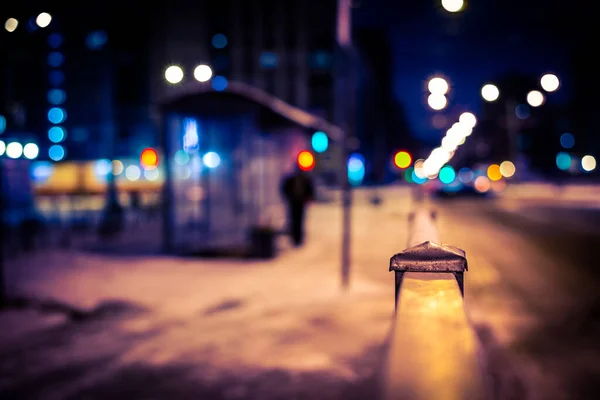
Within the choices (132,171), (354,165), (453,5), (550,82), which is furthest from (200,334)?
(132,171)

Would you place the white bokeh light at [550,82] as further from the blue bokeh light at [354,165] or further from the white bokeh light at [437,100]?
the blue bokeh light at [354,165]

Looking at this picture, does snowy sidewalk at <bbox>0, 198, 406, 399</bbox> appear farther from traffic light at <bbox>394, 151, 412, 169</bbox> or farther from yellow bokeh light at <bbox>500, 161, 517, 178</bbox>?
yellow bokeh light at <bbox>500, 161, 517, 178</bbox>

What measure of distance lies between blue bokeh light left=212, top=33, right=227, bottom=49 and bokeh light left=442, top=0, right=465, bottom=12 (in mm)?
59418

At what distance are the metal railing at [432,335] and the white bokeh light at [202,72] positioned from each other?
780cm

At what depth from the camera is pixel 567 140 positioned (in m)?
88.2

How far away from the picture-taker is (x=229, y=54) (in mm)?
64062

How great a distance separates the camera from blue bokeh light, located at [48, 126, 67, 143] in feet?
279

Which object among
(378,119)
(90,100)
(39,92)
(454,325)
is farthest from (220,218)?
(378,119)

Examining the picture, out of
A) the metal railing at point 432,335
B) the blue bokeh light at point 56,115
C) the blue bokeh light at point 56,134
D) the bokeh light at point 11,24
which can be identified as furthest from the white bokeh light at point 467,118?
the blue bokeh light at point 56,115

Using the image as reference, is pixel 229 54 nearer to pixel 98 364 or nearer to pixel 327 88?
pixel 327 88

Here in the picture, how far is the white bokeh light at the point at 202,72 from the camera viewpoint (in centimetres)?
973

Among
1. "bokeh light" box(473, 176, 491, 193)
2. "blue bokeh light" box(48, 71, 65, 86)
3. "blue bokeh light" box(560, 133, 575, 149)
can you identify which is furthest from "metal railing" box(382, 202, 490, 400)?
"blue bokeh light" box(560, 133, 575, 149)

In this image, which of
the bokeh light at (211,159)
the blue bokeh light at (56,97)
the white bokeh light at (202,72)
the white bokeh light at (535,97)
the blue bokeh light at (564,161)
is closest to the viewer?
the white bokeh light at (202,72)

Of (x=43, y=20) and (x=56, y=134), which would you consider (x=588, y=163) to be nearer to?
(x=56, y=134)
